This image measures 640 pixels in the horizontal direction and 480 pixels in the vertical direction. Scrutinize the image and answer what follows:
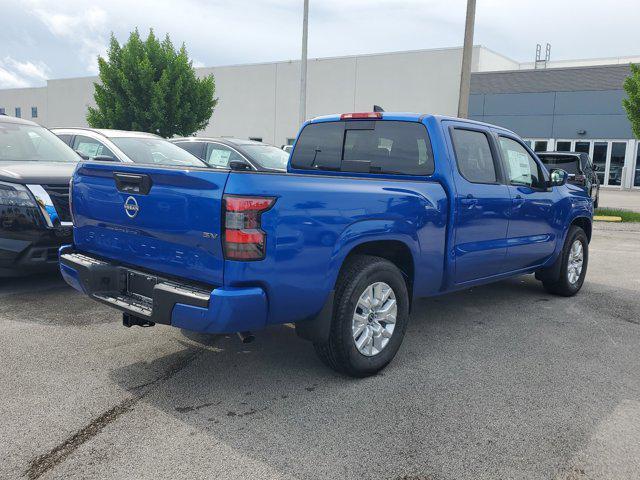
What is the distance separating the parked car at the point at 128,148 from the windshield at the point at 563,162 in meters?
9.77

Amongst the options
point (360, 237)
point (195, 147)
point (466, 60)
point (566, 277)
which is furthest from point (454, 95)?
point (360, 237)

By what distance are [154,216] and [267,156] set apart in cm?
721

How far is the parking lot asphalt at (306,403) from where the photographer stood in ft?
8.74

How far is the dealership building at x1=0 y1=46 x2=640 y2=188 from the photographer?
93.6 ft

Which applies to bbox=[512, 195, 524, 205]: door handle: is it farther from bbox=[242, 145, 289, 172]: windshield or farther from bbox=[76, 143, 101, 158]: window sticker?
bbox=[76, 143, 101, 158]: window sticker

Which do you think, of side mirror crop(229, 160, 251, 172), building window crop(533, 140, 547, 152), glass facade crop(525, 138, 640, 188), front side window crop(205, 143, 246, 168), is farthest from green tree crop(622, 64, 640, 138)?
side mirror crop(229, 160, 251, 172)

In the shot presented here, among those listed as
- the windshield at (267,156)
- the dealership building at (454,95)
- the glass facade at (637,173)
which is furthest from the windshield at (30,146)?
the glass facade at (637,173)

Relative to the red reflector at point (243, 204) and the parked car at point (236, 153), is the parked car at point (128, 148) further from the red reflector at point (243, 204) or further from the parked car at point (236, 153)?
the red reflector at point (243, 204)

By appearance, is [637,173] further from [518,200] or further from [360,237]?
[360,237]

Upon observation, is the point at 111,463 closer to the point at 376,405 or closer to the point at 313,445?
the point at 313,445

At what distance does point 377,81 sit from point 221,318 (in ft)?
108

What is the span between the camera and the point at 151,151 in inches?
300

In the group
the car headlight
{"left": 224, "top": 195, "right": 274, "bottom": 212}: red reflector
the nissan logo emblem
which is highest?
{"left": 224, "top": 195, "right": 274, "bottom": 212}: red reflector

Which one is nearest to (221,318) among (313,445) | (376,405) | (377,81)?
(313,445)
